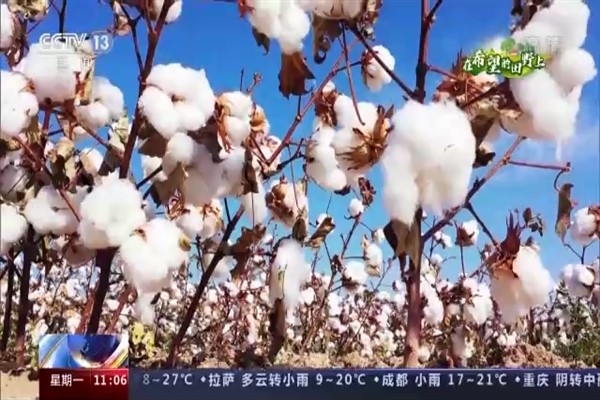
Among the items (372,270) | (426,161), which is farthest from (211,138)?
(372,270)

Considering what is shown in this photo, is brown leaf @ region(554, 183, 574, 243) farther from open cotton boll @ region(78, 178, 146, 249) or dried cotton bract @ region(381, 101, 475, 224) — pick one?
open cotton boll @ region(78, 178, 146, 249)

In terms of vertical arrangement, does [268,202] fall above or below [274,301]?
above

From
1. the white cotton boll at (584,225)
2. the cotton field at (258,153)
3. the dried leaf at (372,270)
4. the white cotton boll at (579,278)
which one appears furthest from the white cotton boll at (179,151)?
the white cotton boll at (579,278)

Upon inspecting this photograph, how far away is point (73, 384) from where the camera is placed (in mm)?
1014

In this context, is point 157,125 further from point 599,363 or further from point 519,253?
point 599,363

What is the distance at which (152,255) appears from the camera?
925 millimetres

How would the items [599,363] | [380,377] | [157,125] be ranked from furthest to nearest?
[599,363] → [380,377] → [157,125]

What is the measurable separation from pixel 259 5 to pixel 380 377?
43 cm

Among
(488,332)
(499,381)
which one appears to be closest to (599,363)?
(488,332)

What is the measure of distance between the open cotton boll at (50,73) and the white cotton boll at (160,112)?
0.08 m

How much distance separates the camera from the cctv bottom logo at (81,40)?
1.01 metres

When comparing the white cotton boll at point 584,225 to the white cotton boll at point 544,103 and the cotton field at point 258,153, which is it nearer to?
the cotton field at point 258,153

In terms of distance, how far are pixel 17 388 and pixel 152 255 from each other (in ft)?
1.01

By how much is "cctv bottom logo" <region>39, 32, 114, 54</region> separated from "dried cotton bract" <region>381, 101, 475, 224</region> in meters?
0.37
